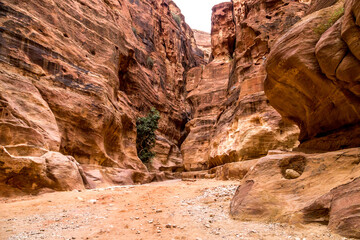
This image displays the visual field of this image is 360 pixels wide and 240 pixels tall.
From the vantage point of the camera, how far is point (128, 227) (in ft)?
15.1

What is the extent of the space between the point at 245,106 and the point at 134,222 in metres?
13.5

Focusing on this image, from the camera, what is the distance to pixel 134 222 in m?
4.97

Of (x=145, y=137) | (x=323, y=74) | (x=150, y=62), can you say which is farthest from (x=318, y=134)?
A: (x=150, y=62)

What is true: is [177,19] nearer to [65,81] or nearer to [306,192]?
[65,81]

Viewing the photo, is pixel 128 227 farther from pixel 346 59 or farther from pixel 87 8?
pixel 87 8

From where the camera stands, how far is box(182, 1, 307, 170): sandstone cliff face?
14.8m

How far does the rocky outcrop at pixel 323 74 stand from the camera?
185 inches

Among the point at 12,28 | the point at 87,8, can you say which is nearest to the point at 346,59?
the point at 12,28

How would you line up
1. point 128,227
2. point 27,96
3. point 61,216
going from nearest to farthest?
point 128,227 < point 61,216 < point 27,96

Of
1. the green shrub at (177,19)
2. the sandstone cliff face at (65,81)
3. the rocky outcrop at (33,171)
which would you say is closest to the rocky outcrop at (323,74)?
the rocky outcrop at (33,171)

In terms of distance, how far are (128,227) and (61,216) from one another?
6.91 ft

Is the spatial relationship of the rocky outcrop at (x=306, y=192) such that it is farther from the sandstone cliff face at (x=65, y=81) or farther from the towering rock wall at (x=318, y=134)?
the sandstone cliff face at (x=65, y=81)

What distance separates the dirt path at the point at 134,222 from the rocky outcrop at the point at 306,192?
25 centimetres

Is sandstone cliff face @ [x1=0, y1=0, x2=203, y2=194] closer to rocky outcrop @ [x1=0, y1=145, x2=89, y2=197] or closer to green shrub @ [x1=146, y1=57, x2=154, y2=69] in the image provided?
rocky outcrop @ [x1=0, y1=145, x2=89, y2=197]
